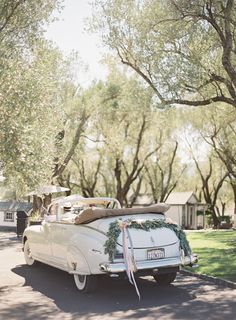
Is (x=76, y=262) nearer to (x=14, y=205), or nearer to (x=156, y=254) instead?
(x=156, y=254)

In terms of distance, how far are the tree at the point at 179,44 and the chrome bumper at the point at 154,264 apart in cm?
781

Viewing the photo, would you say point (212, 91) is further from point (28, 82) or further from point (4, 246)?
point (4, 246)

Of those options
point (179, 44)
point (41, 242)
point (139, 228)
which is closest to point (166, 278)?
point (139, 228)

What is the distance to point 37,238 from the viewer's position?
11312 mm

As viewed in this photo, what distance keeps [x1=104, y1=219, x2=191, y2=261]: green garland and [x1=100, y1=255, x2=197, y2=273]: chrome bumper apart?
0.48 feet

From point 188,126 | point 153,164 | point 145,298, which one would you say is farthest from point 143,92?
point 153,164

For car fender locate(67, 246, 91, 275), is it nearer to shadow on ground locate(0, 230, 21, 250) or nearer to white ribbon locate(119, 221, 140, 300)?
white ribbon locate(119, 221, 140, 300)

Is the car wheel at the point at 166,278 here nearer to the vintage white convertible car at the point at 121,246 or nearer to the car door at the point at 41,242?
the vintage white convertible car at the point at 121,246

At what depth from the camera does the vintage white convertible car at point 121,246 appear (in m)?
8.41

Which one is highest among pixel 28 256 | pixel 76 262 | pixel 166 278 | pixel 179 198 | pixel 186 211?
pixel 179 198

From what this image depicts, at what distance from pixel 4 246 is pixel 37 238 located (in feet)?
25.0

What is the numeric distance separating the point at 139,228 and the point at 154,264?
74 cm

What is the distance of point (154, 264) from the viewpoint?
8555mm

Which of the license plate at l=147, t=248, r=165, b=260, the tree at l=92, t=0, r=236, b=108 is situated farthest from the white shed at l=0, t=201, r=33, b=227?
the license plate at l=147, t=248, r=165, b=260
